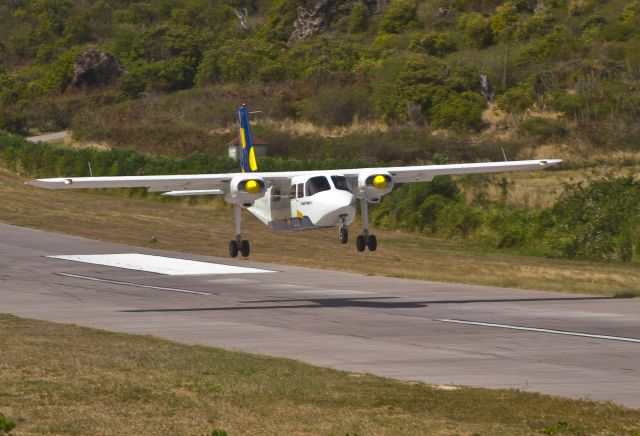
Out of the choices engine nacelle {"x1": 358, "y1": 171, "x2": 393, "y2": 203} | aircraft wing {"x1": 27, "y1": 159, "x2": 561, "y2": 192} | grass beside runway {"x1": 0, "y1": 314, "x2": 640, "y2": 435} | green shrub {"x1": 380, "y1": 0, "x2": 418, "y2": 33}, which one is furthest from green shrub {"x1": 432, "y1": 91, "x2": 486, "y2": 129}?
grass beside runway {"x1": 0, "y1": 314, "x2": 640, "y2": 435}

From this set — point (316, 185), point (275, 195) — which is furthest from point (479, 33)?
point (316, 185)

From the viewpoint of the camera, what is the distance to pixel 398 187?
1996 inches

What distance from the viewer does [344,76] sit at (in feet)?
285

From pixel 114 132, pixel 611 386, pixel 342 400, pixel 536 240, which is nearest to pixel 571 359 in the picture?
pixel 611 386

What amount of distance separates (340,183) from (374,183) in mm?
1599

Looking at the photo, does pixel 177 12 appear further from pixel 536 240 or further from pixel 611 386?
pixel 611 386

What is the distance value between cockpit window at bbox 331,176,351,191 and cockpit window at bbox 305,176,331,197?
0.71 feet

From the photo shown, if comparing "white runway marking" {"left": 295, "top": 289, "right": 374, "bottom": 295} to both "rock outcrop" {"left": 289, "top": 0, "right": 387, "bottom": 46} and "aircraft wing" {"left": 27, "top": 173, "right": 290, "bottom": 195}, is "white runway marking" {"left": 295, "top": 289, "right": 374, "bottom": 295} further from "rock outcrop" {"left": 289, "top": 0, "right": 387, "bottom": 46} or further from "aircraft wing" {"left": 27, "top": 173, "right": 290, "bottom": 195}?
"rock outcrop" {"left": 289, "top": 0, "right": 387, "bottom": 46}

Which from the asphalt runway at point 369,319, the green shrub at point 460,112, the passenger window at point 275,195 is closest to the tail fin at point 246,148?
the asphalt runway at point 369,319

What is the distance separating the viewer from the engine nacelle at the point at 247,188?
30.1m

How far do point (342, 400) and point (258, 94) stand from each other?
73.3 m

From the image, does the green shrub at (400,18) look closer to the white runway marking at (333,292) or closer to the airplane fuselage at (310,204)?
the white runway marking at (333,292)

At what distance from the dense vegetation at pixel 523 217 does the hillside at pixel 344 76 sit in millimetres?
11750

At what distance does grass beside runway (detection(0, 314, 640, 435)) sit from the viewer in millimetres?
13891
